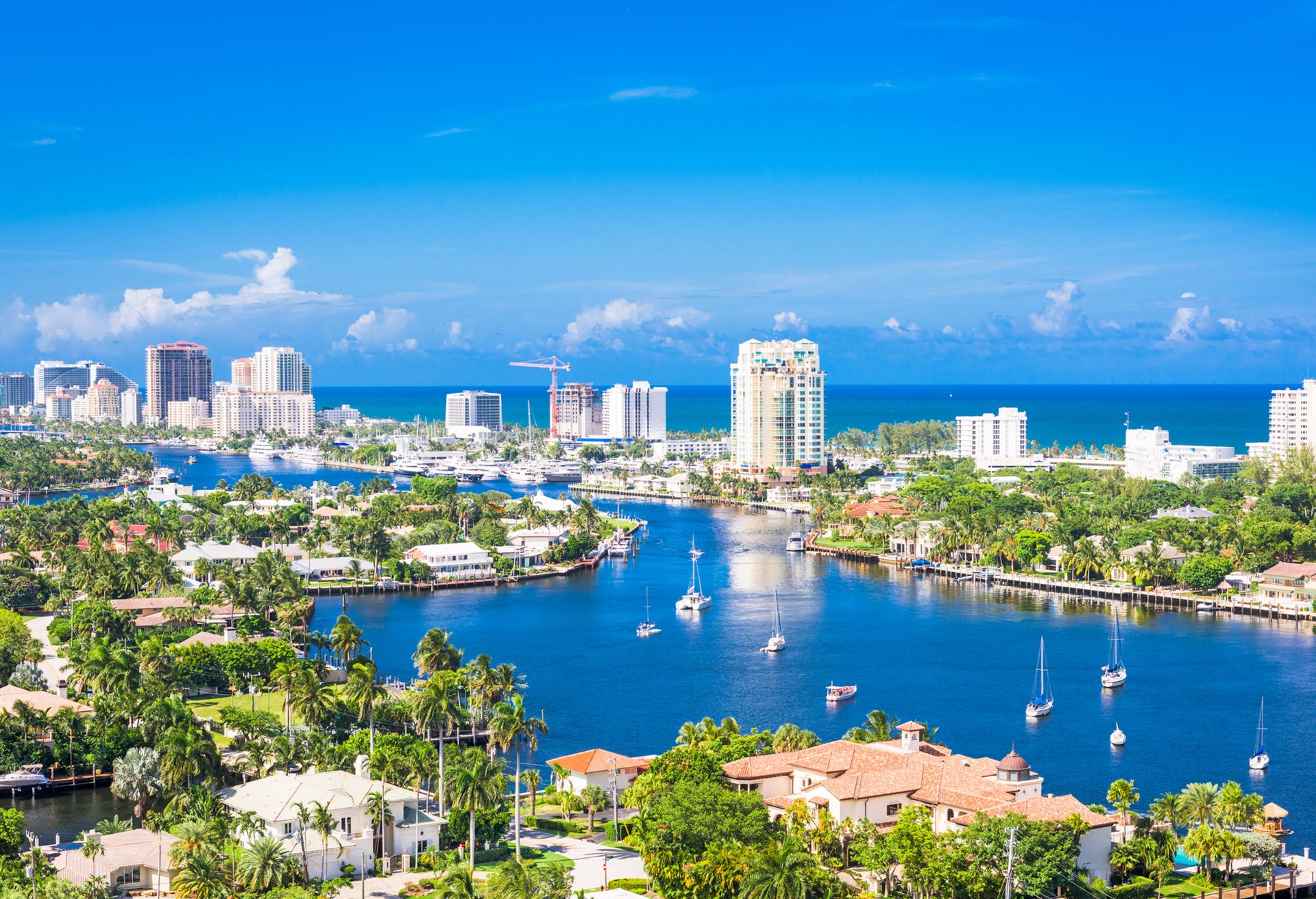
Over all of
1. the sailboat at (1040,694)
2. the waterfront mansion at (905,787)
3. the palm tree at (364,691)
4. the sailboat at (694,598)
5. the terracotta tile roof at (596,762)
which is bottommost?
the sailboat at (1040,694)

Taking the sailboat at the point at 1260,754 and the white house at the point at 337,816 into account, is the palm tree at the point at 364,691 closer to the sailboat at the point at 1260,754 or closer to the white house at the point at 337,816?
the white house at the point at 337,816

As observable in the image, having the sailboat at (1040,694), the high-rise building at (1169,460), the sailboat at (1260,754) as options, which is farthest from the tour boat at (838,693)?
the high-rise building at (1169,460)

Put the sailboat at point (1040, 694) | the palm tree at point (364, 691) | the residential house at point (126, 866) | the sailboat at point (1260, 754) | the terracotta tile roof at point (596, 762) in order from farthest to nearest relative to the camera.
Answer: the sailboat at point (1040, 694), the sailboat at point (1260, 754), the palm tree at point (364, 691), the terracotta tile roof at point (596, 762), the residential house at point (126, 866)

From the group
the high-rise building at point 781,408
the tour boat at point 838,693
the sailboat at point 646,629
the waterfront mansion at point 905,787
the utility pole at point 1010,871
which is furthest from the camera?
the high-rise building at point 781,408

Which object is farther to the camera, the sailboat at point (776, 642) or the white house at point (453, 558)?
the white house at point (453, 558)

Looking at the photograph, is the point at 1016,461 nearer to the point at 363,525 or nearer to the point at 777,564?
the point at 777,564
